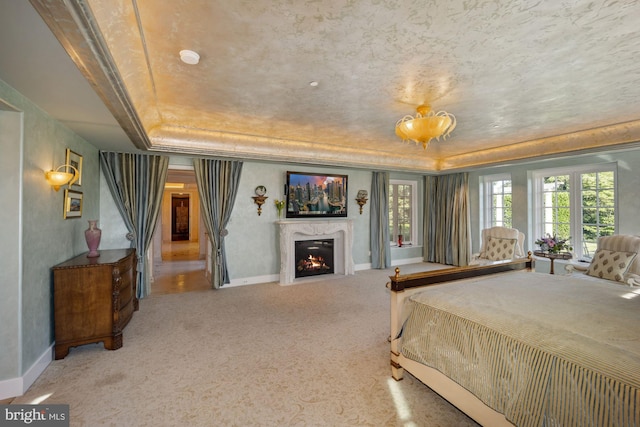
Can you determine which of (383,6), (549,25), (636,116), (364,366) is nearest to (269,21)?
(383,6)

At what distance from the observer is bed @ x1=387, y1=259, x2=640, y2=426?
1284 mm

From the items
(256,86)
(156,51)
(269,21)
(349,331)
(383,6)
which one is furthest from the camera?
(349,331)

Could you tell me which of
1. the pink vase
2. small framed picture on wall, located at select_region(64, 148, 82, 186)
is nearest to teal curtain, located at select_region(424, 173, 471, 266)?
the pink vase

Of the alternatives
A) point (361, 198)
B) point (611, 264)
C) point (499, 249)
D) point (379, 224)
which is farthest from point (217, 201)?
point (611, 264)

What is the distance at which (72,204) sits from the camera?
3.24 metres

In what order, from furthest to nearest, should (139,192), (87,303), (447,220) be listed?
(447,220) → (139,192) → (87,303)

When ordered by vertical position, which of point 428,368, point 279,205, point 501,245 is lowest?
point 428,368

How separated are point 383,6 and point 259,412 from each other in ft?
9.17

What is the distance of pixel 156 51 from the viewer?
2252 mm

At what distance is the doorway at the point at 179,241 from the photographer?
546cm

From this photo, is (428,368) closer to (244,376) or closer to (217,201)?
(244,376)

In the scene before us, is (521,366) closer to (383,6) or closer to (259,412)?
(259,412)

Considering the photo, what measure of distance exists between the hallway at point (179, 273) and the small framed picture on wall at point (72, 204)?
1950 mm

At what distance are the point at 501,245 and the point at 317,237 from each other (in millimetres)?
3481
